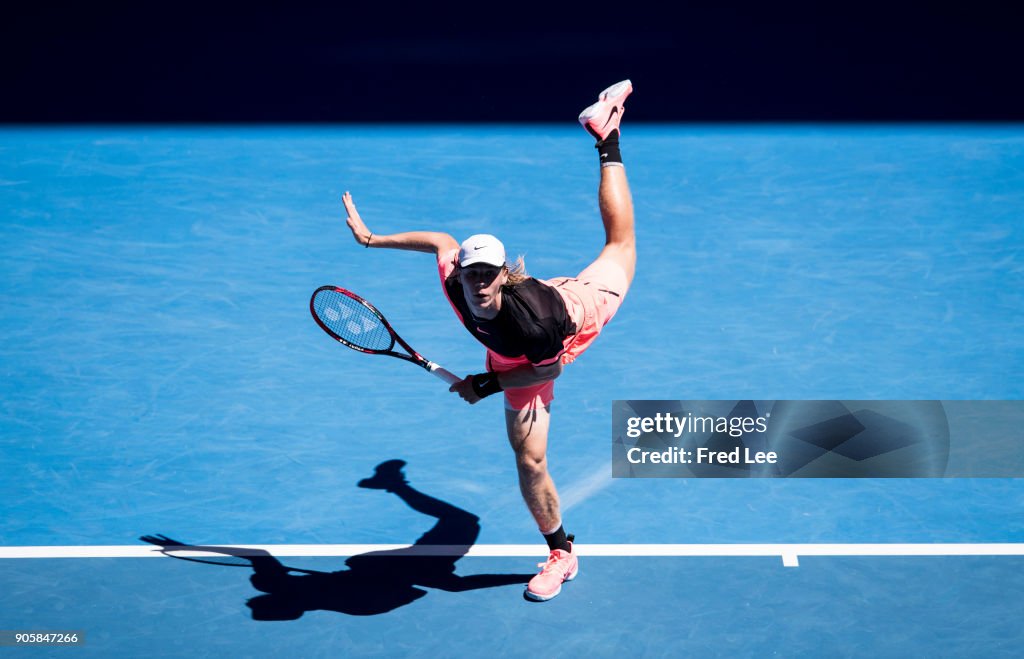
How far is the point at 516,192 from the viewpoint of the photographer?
9828 mm

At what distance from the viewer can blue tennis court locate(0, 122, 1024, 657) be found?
6.21 meters

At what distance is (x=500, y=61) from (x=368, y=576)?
6.49 metres

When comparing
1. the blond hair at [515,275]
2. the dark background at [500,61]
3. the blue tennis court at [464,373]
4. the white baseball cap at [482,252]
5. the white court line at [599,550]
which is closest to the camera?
the white baseball cap at [482,252]

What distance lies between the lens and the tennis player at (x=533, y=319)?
565cm

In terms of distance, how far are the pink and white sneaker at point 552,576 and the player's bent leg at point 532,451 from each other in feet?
0.93

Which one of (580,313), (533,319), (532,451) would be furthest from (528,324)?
(532,451)

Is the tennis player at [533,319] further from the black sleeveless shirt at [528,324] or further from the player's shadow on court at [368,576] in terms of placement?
the player's shadow on court at [368,576]

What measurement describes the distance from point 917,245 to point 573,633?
4.56 m

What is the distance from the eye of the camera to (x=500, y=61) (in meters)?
11.7

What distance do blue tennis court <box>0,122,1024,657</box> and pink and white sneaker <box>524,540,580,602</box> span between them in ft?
0.24

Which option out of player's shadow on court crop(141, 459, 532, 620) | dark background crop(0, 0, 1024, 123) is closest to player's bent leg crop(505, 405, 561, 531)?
player's shadow on court crop(141, 459, 532, 620)

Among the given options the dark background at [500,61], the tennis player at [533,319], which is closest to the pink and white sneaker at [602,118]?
the tennis player at [533,319]

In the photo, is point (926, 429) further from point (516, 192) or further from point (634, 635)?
point (516, 192)

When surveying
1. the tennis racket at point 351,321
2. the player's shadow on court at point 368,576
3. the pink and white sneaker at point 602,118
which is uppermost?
the pink and white sneaker at point 602,118
